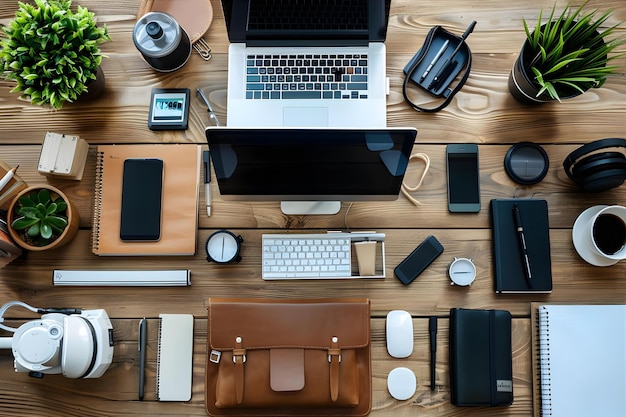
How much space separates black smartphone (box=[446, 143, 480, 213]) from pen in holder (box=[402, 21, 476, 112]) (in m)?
0.13

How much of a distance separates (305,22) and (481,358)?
2.95ft

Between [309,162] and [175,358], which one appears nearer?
[309,162]

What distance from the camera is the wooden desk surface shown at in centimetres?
119

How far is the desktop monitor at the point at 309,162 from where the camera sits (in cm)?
96

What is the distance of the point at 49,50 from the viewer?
3.64 feet

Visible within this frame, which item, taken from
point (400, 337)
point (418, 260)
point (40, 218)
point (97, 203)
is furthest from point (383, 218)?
point (40, 218)

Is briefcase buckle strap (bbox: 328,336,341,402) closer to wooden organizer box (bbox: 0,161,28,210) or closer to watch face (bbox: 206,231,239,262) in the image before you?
watch face (bbox: 206,231,239,262)

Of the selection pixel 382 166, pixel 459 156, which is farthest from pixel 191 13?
pixel 459 156


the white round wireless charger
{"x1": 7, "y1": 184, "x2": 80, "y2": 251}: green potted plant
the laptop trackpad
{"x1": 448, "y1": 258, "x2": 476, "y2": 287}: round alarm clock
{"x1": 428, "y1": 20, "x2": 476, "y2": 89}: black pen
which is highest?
{"x1": 428, "y1": 20, "x2": 476, "y2": 89}: black pen

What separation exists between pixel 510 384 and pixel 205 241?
801 mm

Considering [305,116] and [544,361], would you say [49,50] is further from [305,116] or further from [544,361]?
[544,361]

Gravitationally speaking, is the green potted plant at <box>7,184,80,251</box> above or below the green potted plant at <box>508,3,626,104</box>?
below

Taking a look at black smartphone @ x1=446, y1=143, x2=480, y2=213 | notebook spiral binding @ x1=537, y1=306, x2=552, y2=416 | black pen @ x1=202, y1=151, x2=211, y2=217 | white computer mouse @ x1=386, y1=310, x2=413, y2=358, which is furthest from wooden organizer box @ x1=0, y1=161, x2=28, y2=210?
notebook spiral binding @ x1=537, y1=306, x2=552, y2=416

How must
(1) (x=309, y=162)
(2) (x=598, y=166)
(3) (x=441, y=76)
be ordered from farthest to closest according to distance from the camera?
(3) (x=441, y=76), (2) (x=598, y=166), (1) (x=309, y=162)
